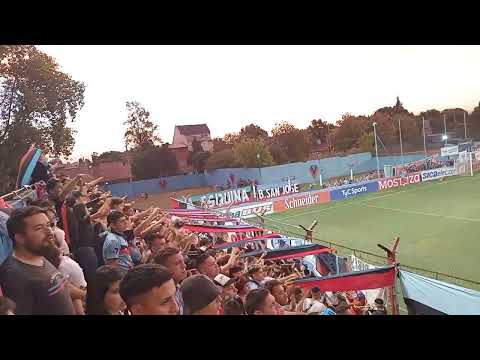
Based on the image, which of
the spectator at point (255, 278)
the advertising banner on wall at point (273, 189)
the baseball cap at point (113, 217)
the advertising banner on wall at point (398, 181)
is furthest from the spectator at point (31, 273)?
the advertising banner on wall at point (398, 181)

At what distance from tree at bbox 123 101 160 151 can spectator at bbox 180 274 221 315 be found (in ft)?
3.47

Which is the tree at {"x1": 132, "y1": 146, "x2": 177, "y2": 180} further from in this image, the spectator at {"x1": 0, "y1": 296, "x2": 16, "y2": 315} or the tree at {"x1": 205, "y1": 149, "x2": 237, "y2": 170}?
the spectator at {"x1": 0, "y1": 296, "x2": 16, "y2": 315}

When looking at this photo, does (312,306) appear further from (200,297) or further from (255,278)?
(200,297)

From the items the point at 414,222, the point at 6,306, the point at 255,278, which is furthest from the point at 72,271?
the point at 414,222

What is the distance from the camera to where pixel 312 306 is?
226 centimetres

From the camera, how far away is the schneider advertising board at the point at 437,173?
16.0 ft

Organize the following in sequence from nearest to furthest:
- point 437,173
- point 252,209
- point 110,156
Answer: point 110,156 → point 252,209 → point 437,173

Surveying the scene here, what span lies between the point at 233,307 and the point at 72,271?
75 centimetres

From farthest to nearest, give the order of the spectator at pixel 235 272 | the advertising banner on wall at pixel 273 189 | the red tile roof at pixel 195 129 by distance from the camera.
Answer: the advertising banner on wall at pixel 273 189 < the red tile roof at pixel 195 129 < the spectator at pixel 235 272

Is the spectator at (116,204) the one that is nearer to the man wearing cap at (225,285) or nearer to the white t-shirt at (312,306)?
the man wearing cap at (225,285)

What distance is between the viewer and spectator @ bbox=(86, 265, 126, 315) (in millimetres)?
1934
